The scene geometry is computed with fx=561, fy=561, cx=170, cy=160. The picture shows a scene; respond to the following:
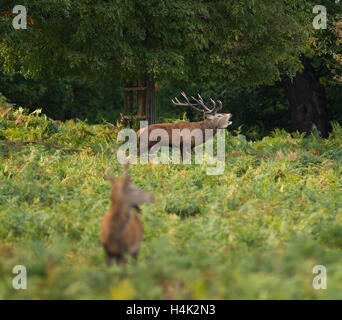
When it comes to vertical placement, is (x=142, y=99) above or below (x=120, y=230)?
above

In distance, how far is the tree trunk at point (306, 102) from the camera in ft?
75.7

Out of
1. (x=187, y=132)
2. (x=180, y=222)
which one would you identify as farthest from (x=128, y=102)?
(x=180, y=222)

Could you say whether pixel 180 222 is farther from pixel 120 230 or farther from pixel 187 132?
pixel 187 132

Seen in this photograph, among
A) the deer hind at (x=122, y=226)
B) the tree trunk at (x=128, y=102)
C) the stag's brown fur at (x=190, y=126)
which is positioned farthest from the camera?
the tree trunk at (x=128, y=102)

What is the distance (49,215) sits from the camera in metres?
7.78

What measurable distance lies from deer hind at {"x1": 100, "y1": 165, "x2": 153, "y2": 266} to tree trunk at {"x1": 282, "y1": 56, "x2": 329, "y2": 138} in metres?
18.5

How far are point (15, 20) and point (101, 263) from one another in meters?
9.72

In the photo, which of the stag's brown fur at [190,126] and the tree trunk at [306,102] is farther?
the tree trunk at [306,102]

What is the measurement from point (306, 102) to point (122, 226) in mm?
19061

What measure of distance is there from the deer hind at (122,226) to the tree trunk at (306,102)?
60.8ft

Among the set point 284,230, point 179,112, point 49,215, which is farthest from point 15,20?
point 179,112

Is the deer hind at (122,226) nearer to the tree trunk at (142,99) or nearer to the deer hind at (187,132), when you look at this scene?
the deer hind at (187,132)

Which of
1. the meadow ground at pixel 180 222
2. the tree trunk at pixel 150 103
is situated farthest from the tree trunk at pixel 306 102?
the meadow ground at pixel 180 222

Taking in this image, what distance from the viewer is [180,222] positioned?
7953 mm
